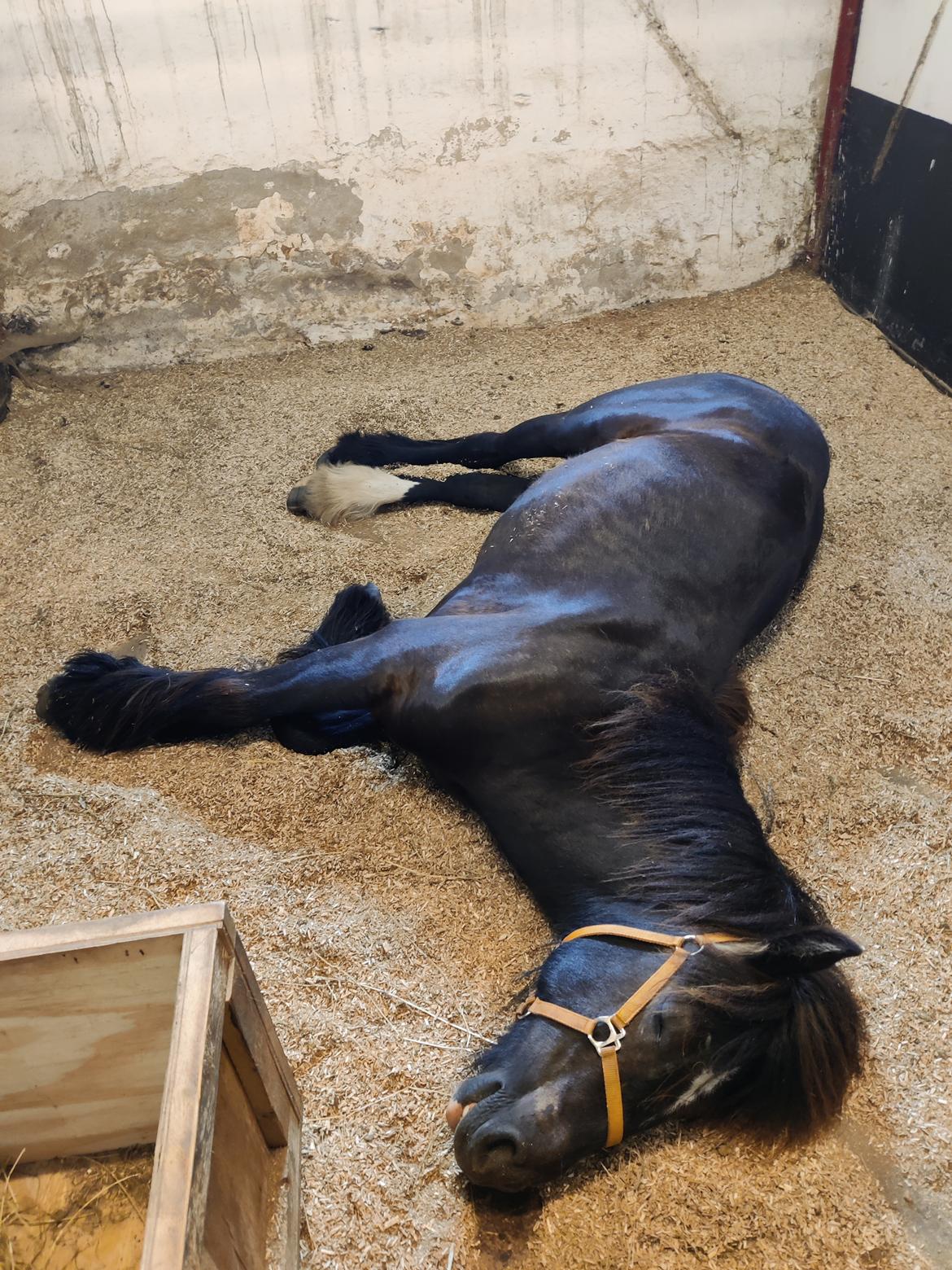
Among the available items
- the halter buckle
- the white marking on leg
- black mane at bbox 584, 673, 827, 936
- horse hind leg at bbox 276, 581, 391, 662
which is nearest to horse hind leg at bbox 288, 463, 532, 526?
the white marking on leg

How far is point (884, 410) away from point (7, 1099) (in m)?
3.28

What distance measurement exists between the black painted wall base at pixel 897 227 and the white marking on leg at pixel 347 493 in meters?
2.03

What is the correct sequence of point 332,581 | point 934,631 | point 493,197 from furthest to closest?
point 493,197 < point 332,581 < point 934,631

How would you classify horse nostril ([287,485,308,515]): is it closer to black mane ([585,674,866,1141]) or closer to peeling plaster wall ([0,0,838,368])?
peeling plaster wall ([0,0,838,368])

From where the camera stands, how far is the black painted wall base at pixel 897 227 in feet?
11.1

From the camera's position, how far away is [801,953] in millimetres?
1396

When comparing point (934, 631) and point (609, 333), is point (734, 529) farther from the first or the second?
point (609, 333)

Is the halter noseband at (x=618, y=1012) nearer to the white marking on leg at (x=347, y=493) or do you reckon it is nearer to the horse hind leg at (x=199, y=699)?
the horse hind leg at (x=199, y=699)

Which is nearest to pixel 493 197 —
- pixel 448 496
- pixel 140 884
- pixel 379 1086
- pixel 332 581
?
pixel 448 496

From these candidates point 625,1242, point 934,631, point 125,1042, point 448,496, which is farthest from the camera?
point 448,496

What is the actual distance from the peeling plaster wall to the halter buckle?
10.5 ft

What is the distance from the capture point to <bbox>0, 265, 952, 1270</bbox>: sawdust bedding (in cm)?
138

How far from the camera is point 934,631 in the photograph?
98.0 inches

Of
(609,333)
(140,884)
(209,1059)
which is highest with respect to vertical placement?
(209,1059)
